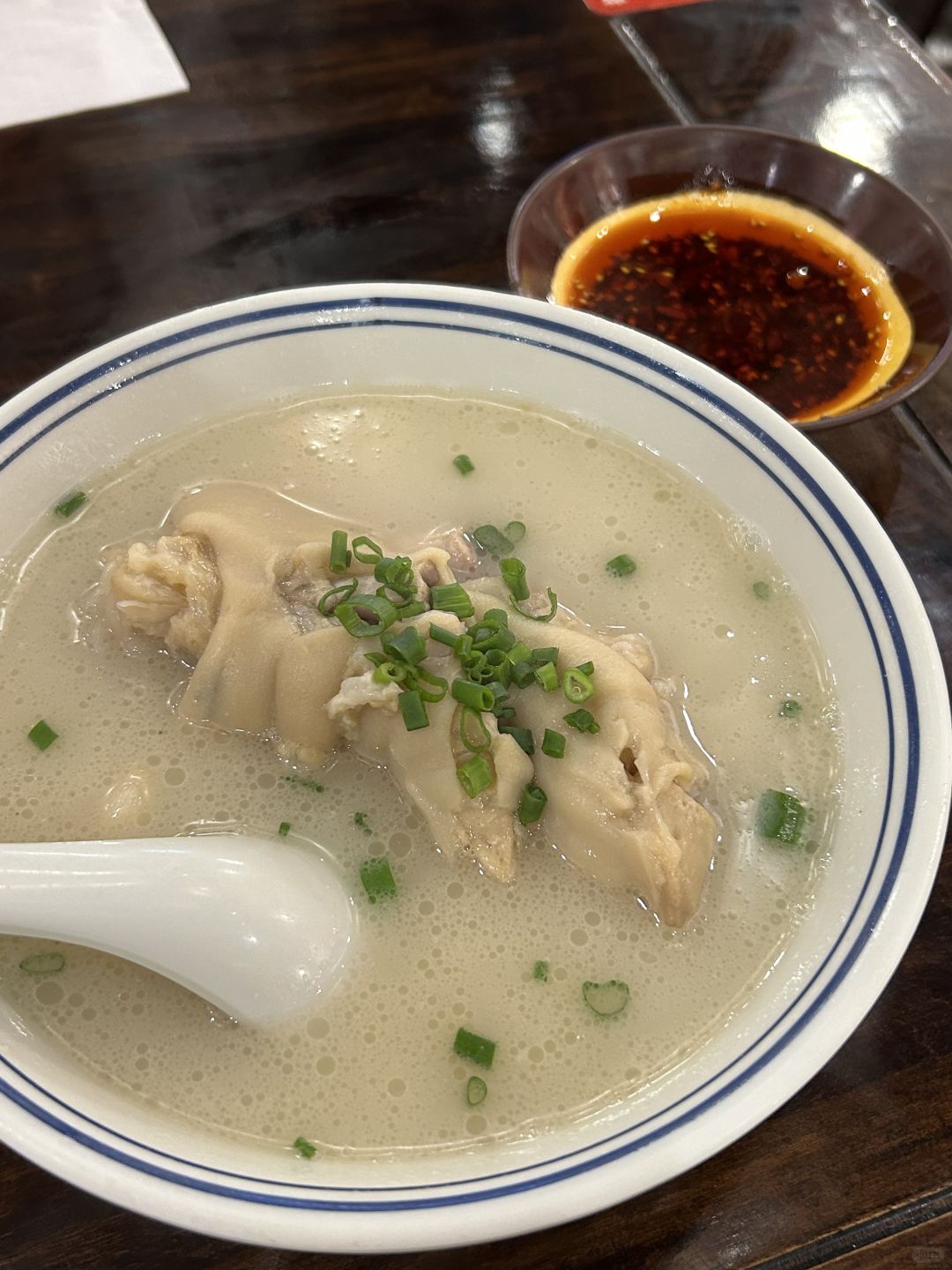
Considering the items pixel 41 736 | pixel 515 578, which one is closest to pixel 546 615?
pixel 515 578

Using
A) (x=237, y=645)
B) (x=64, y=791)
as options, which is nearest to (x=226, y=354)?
(x=237, y=645)

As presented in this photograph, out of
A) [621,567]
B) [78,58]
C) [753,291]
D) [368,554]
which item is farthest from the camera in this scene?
[78,58]

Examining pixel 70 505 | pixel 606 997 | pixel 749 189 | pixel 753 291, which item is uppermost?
pixel 749 189

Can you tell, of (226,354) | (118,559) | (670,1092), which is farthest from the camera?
(226,354)

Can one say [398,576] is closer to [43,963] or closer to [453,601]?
[453,601]

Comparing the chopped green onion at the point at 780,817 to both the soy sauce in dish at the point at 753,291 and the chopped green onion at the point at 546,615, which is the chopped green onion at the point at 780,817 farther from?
the soy sauce in dish at the point at 753,291

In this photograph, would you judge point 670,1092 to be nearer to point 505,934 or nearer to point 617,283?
point 505,934
